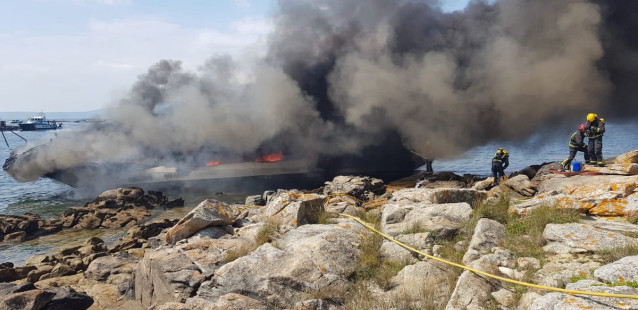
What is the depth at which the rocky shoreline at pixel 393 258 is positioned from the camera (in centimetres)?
534

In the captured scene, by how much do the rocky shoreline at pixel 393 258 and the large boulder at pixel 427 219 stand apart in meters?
0.03

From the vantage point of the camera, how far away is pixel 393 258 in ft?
23.2

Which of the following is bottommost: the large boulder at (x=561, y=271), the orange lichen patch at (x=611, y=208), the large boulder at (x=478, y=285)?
the large boulder at (x=478, y=285)

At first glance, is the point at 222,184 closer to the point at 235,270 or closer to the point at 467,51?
the point at 467,51

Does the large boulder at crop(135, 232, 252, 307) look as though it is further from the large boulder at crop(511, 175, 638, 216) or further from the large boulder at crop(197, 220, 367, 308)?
the large boulder at crop(511, 175, 638, 216)

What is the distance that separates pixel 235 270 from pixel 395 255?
9.37ft

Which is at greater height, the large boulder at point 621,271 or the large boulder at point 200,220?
the large boulder at point 621,271

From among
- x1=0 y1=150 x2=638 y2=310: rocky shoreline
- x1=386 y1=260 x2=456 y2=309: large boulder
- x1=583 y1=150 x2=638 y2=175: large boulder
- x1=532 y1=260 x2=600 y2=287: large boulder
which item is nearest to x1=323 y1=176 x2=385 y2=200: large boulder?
x1=0 y1=150 x2=638 y2=310: rocky shoreline

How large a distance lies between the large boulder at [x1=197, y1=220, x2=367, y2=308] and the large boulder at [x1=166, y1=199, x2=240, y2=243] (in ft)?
8.21

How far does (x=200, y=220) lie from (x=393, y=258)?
4818mm

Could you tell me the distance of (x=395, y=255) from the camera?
711cm

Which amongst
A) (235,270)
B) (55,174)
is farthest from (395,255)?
(55,174)

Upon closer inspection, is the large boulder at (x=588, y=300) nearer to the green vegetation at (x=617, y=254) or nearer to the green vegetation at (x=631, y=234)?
the green vegetation at (x=617, y=254)

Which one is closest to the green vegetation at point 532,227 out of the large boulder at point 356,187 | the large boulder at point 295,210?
the large boulder at point 295,210
